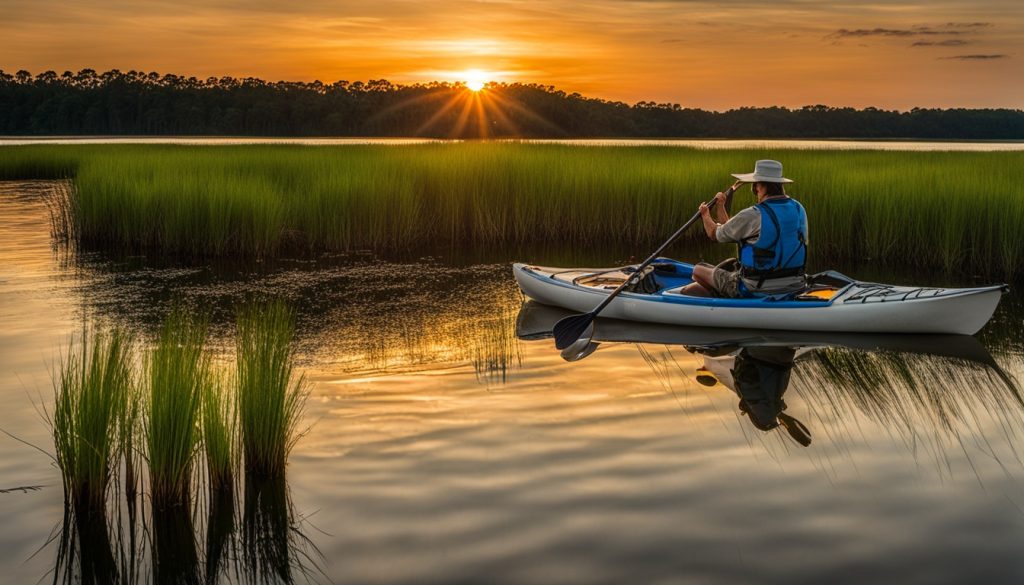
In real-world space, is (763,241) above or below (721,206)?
below

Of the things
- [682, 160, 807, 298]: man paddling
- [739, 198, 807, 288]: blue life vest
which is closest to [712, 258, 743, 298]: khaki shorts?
[682, 160, 807, 298]: man paddling

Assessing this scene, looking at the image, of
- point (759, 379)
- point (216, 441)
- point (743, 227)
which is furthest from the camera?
point (743, 227)

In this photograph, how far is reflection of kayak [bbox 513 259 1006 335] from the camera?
841cm

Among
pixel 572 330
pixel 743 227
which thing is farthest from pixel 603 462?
pixel 743 227

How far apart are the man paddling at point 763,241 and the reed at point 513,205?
461 centimetres

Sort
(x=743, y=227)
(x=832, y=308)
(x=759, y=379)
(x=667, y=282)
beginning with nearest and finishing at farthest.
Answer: (x=759, y=379)
(x=743, y=227)
(x=832, y=308)
(x=667, y=282)

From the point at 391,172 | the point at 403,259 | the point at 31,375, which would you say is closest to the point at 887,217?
the point at 403,259

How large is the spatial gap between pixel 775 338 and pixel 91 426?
229 inches

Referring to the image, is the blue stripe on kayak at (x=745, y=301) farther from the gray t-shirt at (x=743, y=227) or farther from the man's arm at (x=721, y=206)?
the man's arm at (x=721, y=206)

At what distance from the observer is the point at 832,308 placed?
866 centimetres

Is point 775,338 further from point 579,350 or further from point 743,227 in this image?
point 579,350

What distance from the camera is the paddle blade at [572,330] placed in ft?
28.5

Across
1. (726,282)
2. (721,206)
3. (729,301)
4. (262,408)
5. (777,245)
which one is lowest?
(262,408)

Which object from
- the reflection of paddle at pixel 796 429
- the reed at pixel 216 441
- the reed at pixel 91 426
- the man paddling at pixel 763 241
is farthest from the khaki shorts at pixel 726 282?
the reed at pixel 91 426
